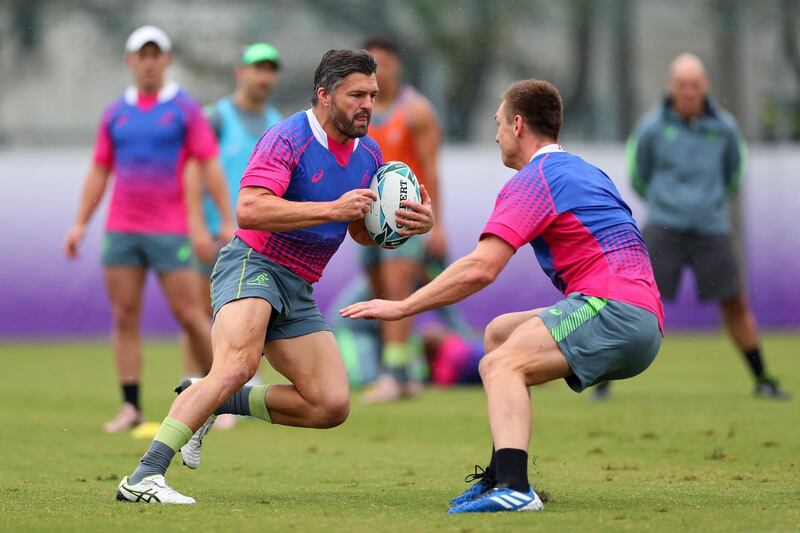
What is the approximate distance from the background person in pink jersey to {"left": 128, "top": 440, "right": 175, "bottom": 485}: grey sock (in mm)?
3563

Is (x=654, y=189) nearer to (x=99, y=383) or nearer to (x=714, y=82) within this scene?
(x=99, y=383)

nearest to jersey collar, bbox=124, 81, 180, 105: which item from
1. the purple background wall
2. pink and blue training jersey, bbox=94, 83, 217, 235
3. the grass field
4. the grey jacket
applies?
pink and blue training jersey, bbox=94, 83, 217, 235

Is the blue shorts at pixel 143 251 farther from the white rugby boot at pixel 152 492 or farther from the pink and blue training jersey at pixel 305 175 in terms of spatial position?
the white rugby boot at pixel 152 492

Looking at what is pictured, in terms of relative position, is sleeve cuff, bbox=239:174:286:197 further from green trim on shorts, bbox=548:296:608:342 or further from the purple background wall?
the purple background wall

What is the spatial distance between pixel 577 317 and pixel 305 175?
5.03 feet

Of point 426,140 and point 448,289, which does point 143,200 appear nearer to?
point 426,140

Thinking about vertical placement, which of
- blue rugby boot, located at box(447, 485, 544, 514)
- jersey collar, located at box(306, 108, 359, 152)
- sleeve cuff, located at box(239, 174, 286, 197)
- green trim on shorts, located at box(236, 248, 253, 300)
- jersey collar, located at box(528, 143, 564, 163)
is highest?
jersey collar, located at box(306, 108, 359, 152)

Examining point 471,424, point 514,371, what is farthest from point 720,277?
point 514,371

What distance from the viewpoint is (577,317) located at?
6.07m

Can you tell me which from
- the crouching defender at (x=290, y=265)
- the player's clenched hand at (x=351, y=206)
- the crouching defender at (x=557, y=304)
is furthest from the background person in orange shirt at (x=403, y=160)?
the crouching defender at (x=557, y=304)

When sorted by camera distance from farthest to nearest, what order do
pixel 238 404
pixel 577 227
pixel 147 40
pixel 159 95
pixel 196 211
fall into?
1. pixel 196 211
2. pixel 159 95
3. pixel 147 40
4. pixel 238 404
5. pixel 577 227

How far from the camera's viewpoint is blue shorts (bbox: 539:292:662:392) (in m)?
6.04

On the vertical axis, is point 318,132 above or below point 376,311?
above

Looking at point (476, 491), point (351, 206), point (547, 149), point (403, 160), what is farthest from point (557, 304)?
point (403, 160)
